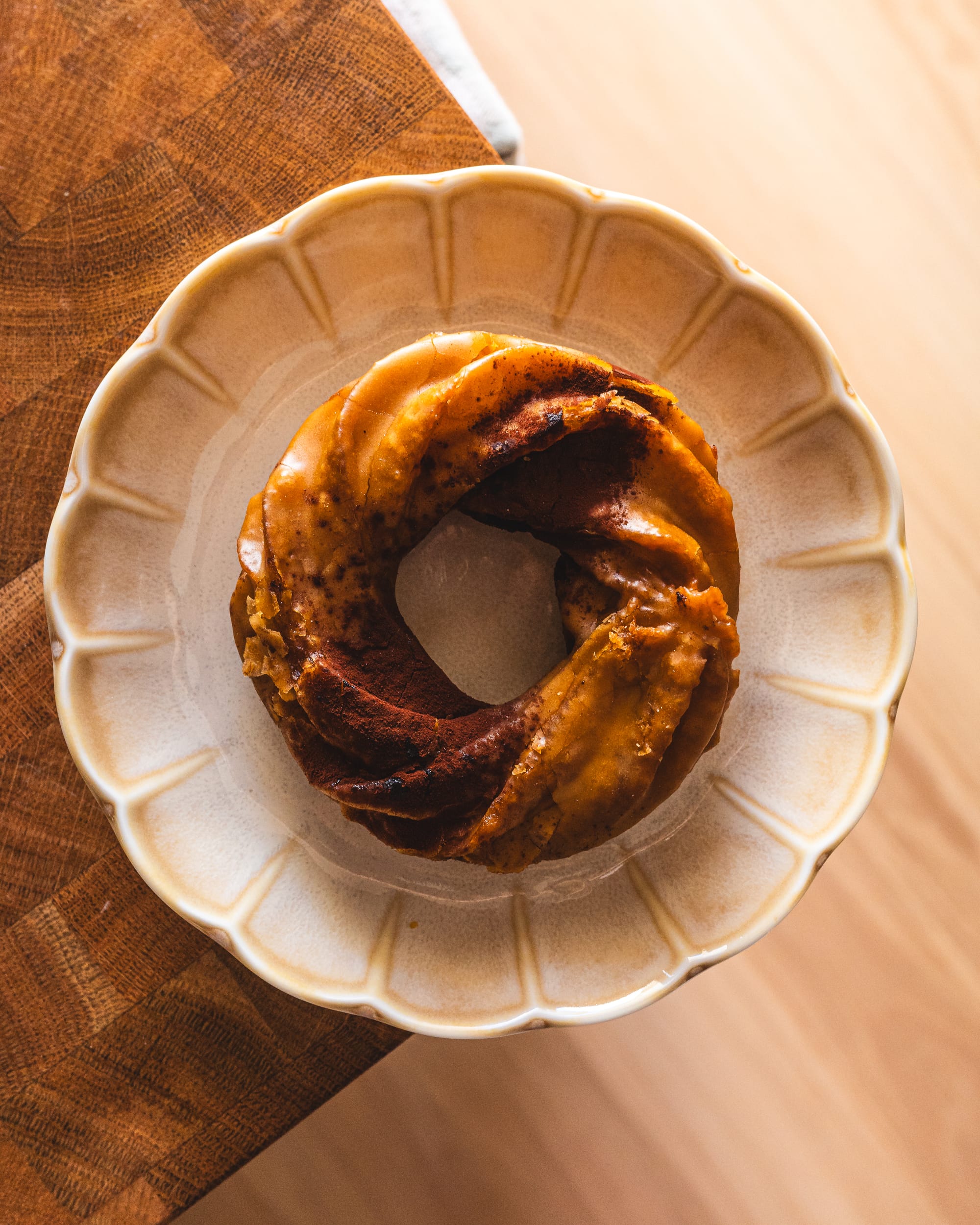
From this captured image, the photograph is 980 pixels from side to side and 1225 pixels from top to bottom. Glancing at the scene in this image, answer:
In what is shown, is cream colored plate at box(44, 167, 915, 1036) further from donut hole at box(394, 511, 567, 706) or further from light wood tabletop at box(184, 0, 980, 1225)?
light wood tabletop at box(184, 0, 980, 1225)

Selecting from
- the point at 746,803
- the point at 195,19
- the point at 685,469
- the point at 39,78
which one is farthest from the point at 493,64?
the point at 746,803

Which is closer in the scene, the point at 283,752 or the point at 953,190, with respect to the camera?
the point at 283,752

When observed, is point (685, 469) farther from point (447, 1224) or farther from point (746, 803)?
point (447, 1224)

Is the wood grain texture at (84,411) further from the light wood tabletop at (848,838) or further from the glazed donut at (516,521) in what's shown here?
the light wood tabletop at (848,838)

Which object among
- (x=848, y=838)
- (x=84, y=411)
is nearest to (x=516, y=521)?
(x=84, y=411)

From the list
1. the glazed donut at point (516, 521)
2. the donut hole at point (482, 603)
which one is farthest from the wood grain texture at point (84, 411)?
the donut hole at point (482, 603)

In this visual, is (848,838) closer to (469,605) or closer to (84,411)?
(469,605)
